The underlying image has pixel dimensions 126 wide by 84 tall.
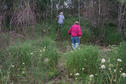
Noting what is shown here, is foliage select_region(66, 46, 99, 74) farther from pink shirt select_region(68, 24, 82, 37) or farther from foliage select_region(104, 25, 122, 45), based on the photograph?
foliage select_region(104, 25, 122, 45)

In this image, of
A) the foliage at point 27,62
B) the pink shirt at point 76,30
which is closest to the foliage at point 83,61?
the foliage at point 27,62

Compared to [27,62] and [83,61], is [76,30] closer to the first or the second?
[83,61]

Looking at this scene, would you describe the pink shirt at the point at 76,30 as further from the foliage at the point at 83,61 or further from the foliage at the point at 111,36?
the foliage at the point at 111,36

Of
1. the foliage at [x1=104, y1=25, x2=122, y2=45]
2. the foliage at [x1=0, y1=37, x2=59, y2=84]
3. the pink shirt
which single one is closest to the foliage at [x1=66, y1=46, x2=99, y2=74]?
the foliage at [x1=0, y1=37, x2=59, y2=84]

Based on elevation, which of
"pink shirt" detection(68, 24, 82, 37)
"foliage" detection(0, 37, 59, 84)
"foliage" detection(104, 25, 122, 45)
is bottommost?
"foliage" detection(104, 25, 122, 45)

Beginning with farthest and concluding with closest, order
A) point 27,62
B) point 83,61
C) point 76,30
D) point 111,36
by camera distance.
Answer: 1. point 111,36
2. point 76,30
3. point 27,62
4. point 83,61

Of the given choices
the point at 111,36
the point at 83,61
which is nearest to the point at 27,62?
the point at 83,61

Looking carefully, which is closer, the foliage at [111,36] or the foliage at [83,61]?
the foliage at [83,61]

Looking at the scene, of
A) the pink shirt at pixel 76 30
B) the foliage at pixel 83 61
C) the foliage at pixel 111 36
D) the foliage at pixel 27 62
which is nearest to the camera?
the foliage at pixel 27 62

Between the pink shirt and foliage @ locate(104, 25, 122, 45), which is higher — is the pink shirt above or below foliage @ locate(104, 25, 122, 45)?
above

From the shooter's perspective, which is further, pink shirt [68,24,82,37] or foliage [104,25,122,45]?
foliage [104,25,122,45]

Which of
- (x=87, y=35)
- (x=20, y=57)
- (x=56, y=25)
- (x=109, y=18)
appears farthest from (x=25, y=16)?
(x=109, y=18)

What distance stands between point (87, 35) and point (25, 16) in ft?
20.2

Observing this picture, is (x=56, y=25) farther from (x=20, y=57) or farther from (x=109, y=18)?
(x=20, y=57)
